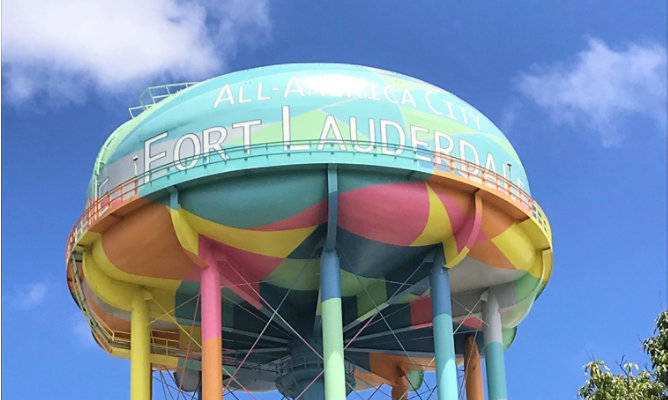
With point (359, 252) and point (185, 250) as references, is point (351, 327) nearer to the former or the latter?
point (359, 252)

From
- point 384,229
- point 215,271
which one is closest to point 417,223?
point 384,229

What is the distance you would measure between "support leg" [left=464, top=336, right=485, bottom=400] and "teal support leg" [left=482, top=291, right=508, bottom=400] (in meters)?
1.86

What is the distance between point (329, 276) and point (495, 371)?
6165 millimetres

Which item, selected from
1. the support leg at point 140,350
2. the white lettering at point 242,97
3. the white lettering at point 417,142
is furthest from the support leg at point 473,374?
the white lettering at point 242,97

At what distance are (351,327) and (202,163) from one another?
24.6 ft

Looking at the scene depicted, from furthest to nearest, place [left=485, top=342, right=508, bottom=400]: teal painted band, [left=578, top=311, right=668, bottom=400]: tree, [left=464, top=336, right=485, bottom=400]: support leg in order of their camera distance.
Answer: [left=464, top=336, right=485, bottom=400]: support leg → [left=485, top=342, right=508, bottom=400]: teal painted band → [left=578, top=311, right=668, bottom=400]: tree

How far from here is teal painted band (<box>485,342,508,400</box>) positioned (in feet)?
107

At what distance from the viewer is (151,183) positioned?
94.5 ft

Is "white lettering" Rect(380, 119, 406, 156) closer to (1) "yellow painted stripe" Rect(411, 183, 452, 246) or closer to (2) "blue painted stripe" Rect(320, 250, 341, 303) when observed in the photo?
(1) "yellow painted stripe" Rect(411, 183, 452, 246)

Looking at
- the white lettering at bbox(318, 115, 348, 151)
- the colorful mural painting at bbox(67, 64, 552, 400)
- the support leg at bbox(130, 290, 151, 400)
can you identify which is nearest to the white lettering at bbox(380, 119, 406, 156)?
the colorful mural painting at bbox(67, 64, 552, 400)

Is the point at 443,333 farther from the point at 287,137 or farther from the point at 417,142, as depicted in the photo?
the point at 287,137

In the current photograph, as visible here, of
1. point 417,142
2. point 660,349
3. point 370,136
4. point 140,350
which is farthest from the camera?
point 140,350

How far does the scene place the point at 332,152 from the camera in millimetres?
28078

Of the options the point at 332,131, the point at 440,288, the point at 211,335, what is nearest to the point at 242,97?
the point at 332,131
